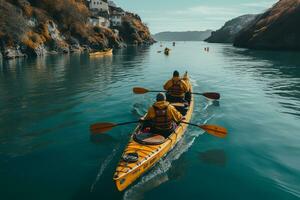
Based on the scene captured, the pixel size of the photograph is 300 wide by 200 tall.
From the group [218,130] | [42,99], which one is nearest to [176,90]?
[218,130]

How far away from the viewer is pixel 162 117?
13.9 m

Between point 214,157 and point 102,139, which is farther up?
point 102,139

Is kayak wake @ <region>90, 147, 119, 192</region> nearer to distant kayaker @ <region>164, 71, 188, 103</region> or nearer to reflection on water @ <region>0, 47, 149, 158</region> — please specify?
reflection on water @ <region>0, 47, 149, 158</region>

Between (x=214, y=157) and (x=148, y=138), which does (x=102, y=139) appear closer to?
(x=148, y=138)

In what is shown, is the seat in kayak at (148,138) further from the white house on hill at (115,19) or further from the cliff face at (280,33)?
the white house on hill at (115,19)

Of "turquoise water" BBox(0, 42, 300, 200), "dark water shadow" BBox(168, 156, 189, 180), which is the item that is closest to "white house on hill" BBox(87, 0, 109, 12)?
"turquoise water" BBox(0, 42, 300, 200)

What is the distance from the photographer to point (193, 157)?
1438 centimetres

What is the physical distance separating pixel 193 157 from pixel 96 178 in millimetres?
4858

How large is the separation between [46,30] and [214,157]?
77.1 metres

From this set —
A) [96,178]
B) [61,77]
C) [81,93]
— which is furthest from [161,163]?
[61,77]

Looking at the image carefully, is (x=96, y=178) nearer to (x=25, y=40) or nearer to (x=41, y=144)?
(x=41, y=144)

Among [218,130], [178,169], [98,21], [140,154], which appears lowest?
[178,169]

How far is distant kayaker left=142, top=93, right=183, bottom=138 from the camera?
13664 mm

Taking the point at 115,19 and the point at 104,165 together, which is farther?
the point at 115,19
